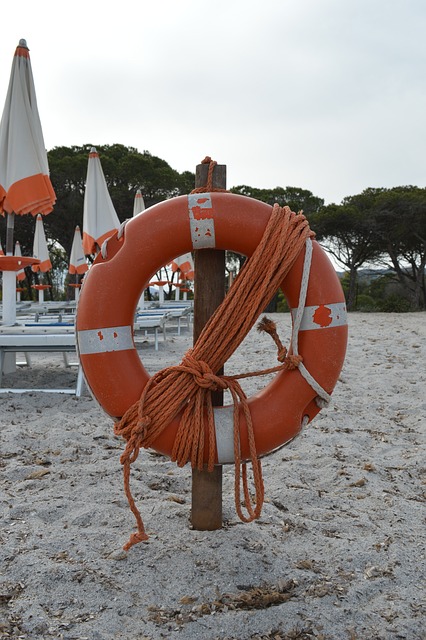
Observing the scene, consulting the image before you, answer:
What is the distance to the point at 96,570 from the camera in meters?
1.68

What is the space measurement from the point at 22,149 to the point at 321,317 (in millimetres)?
3563

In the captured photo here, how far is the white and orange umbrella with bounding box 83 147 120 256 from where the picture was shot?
21.5 feet

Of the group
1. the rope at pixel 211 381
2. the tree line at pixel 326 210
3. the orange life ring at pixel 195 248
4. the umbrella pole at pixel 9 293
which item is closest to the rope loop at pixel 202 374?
the rope at pixel 211 381

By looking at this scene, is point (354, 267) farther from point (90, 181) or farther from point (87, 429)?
point (87, 429)

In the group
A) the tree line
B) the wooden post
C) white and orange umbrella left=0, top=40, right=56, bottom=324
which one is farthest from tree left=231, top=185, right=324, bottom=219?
the wooden post

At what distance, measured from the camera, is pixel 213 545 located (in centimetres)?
183

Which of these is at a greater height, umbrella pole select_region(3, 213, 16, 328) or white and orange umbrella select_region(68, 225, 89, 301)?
white and orange umbrella select_region(68, 225, 89, 301)

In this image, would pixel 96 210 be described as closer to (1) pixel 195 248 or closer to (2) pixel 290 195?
(1) pixel 195 248

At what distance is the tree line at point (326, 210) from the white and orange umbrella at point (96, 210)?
10.2 metres

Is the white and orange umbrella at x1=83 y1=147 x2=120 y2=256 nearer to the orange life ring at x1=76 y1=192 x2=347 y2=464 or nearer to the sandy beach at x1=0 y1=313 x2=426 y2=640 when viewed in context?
the sandy beach at x1=0 y1=313 x2=426 y2=640

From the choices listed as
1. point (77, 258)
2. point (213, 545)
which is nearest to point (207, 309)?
point (213, 545)

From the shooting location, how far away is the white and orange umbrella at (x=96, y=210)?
6.55m

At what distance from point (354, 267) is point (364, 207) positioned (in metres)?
1.82

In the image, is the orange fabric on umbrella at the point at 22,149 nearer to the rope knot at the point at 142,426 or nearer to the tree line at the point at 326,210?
the rope knot at the point at 142,426
